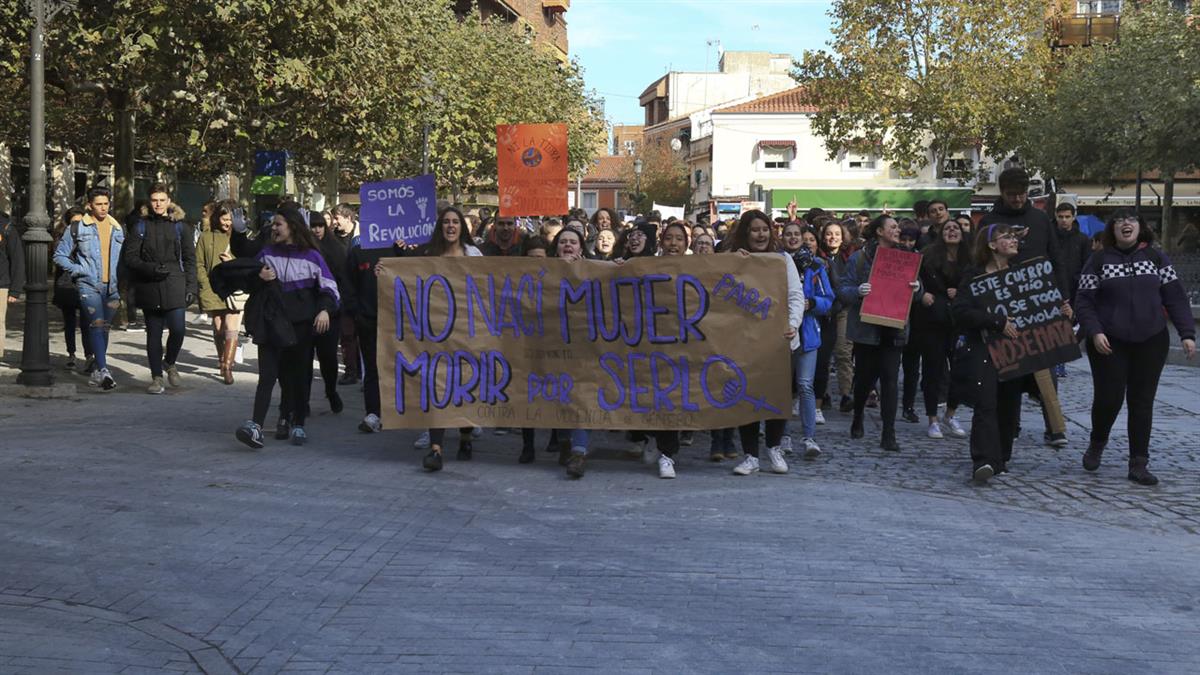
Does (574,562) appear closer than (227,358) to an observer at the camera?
Yes

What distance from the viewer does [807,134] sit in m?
70.1

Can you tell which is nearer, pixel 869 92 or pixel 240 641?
pixel 240 641

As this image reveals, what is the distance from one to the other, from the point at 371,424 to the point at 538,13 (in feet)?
269

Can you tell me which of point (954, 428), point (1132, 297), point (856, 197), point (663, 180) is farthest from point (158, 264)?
point (663, 180)

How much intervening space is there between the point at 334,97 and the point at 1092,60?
31.8 m

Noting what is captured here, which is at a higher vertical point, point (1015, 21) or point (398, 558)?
point (1015, 21)

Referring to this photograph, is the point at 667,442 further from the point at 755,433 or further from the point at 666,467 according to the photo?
the point at 755,433

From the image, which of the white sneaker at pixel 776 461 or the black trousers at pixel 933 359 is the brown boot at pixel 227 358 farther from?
the black trousers at pixel 933 359

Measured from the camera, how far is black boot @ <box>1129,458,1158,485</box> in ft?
29.1

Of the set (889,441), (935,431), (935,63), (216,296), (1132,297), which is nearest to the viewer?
(1132,297)

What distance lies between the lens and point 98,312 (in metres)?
12.9

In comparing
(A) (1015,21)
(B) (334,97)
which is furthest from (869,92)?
(B) (334,97)

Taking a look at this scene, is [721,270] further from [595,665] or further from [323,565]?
[595,665]

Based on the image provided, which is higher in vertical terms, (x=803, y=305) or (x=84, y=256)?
(x=84, y=256)
